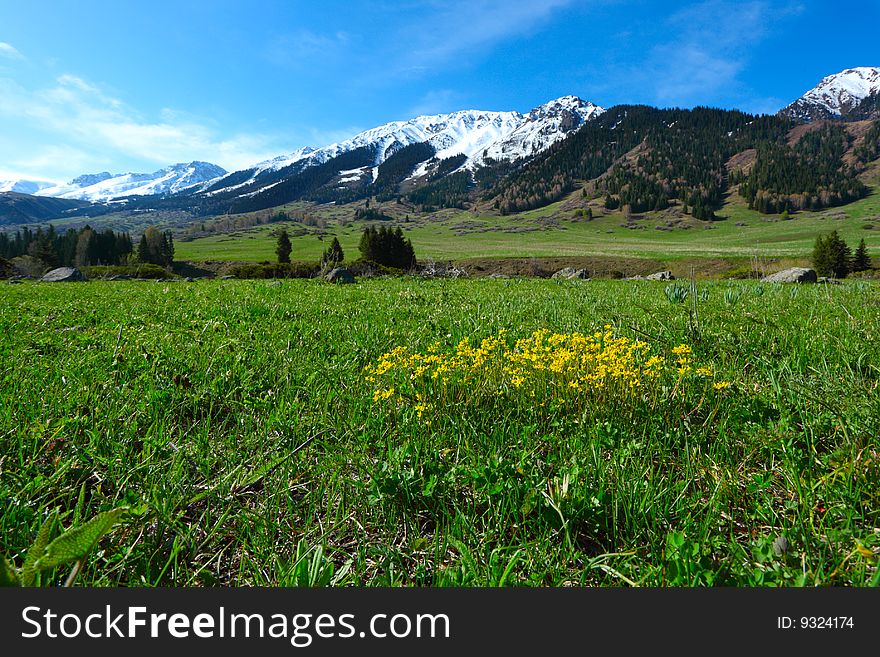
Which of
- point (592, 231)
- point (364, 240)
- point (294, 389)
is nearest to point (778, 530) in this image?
point (294, 389)

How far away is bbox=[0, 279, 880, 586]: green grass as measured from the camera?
175 centimetres

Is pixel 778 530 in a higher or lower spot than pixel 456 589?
lower

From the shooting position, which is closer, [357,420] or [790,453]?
[790,453]

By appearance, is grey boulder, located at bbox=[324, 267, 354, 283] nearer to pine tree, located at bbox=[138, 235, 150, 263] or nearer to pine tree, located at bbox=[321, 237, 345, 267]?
pine tree, located at bbox=[321, 237, 345, 267]

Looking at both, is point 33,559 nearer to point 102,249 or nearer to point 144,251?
point 144,251

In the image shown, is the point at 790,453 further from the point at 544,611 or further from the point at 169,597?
the point at 169,597

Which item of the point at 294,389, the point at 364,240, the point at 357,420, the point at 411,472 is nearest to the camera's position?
the point at 411,472

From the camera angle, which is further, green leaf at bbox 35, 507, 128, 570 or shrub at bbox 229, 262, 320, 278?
shrub at bbox 229, 262, 320, 278

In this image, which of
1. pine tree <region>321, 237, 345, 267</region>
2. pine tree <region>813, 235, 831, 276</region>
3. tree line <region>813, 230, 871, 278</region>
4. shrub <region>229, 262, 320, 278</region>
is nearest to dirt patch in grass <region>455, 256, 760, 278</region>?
pine tree <region>813, 235, 831, 276</region>

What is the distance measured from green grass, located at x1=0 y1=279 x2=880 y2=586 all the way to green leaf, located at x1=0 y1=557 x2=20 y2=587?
400 millimetres

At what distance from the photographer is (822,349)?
14.1 ft

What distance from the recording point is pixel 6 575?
3.93 feet

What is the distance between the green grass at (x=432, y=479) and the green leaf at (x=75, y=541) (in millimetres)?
526

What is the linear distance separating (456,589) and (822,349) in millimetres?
4737
